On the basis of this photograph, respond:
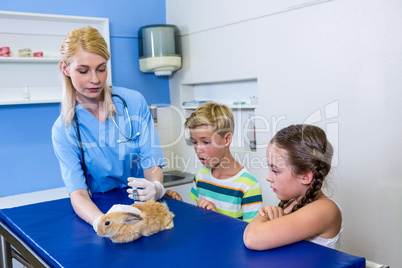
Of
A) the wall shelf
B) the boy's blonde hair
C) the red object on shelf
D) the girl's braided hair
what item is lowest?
the girl's braided hair

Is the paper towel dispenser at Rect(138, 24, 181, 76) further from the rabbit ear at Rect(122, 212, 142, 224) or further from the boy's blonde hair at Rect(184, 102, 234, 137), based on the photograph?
the rabbit ear at Rect(122, 212, 142, 224)

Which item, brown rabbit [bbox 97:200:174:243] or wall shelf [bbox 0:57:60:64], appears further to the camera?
wall shelf [bbox 0:57:60:64]

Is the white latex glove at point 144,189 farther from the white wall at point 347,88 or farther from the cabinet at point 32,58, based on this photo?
the cabinet at point 32,58

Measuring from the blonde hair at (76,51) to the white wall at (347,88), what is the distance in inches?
46.0

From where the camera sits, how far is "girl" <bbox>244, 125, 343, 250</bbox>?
102cm

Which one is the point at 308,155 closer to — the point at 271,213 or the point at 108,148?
the point at 271,213

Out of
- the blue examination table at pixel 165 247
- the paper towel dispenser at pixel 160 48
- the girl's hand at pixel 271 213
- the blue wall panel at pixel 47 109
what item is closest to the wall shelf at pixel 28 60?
the blue wall panel at pixel 47 109

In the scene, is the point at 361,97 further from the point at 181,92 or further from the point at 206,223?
the point at 181,92

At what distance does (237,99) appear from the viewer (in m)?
3.02

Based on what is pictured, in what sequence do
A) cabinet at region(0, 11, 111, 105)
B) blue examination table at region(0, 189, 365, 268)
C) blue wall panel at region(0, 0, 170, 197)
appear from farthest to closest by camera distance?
blue wall panel at region(0, 0, 170, 197), cabinet at region(0, 11, 111, 105), blue examination table at region(0, 189, 365, 268)

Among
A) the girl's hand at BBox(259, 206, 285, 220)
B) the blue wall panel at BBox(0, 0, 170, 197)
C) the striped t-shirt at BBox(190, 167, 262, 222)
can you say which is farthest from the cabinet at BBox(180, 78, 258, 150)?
the girl's hand at BBox(259, 206, 285, 220)

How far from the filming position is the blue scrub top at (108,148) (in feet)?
5.27

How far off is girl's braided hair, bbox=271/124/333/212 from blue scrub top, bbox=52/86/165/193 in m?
0.70

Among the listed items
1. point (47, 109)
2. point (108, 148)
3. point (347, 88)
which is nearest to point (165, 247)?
point (108, 148)
